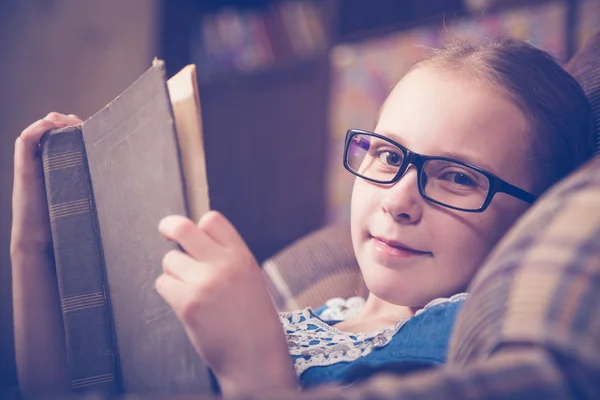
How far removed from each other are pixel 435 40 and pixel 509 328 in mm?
1894

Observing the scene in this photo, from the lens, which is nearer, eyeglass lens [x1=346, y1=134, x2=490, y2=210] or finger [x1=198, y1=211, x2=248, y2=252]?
finger [x1=198, y1=211, x2=248, y2=252]

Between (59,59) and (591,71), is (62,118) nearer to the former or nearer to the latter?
(591,71)

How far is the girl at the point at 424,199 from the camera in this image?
835 millimetres

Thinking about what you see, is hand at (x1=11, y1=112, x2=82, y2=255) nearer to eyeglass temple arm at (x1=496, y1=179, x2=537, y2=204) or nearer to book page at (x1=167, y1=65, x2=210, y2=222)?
book page at (x1=167, y1=65, x2=210, y2=222)

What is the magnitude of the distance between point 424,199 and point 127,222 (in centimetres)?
41

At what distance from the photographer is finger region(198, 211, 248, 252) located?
61 centimetres

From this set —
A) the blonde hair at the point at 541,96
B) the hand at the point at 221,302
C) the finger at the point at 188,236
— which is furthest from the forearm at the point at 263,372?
the blonde hair at the point at 541,96

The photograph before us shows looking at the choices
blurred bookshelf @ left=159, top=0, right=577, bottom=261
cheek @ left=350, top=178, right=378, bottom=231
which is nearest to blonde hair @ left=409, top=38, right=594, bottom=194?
cheek @ left=350, top=178, right=378, bottom=231

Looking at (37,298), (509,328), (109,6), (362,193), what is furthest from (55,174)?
(109,6)

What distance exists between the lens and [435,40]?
7.29 ft

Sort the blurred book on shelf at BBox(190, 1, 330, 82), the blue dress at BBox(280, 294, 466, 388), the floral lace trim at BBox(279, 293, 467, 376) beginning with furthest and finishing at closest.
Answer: the blurred book on shelf at BBox(190, 1, 330, 82), the floral lace trim at BBox(279, 293, 467, 376), the blue dress at BBox(280, 294, 466, 388)

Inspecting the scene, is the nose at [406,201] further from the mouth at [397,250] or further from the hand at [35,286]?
the hand at [35,286]

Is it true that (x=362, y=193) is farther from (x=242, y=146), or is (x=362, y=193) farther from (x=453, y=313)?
(x=242, y=146)

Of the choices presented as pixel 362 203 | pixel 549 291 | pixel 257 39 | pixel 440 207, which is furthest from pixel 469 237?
pixel 257 39
